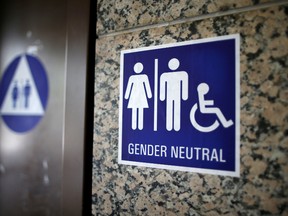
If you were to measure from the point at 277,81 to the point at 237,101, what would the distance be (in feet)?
0.42

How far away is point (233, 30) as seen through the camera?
873mm

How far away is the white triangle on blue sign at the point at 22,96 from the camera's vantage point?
58.6 inches

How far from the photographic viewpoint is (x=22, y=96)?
1.54 meters

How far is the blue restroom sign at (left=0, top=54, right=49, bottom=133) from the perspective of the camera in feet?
4.81

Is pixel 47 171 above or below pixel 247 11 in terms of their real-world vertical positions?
below

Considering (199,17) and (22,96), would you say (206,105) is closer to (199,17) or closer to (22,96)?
(199,17)

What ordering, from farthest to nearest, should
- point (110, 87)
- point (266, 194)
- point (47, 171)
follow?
1. point (47, 171)
2. point (110, 87)
3. point (266, 194)

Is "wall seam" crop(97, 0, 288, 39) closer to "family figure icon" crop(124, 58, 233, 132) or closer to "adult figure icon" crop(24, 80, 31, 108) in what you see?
"family figure icon" crop(124, 58, 233, 132)

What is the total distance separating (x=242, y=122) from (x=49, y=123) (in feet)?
3.26

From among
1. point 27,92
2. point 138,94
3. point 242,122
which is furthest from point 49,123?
point 242,122

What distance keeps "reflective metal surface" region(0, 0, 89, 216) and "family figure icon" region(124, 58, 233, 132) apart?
0.85ft

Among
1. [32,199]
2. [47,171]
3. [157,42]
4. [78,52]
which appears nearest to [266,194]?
[157,42]

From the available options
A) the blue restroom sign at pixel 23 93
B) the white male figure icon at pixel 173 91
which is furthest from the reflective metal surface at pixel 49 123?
the white male figure icon at pixel 173 91

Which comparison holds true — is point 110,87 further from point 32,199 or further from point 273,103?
point 32,199
